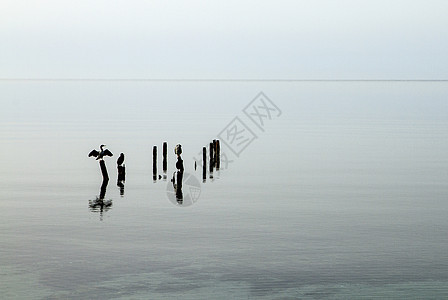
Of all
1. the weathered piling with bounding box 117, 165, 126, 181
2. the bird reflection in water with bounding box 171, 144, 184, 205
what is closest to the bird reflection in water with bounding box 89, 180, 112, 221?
the bird reflection in water with bounding box 171, 144, 184, 205

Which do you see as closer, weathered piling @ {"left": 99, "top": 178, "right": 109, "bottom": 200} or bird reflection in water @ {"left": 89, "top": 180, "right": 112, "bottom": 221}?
bird reflection in water @ {"left": 89, "top": 180, "right": 112, "bottom": 221}

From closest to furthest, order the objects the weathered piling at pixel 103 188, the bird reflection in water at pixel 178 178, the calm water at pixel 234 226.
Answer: the calm water at pixel 234 226, the weathered piling at pixel 103 188, the bird reflection in water at pixel 178 178

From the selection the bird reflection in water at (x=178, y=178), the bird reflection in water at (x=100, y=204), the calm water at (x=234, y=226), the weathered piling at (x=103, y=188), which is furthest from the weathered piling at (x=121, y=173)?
the bird reflection in water at (x=100, y=204)

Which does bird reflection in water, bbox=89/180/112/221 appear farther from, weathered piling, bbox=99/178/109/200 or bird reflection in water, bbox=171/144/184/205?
bird reflection in water, bbox=171/144/184/205

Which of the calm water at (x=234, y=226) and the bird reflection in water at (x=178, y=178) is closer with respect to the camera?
the calm water at (x=234, y=226)

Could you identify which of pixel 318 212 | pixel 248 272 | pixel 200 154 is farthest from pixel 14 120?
pixel 248 272

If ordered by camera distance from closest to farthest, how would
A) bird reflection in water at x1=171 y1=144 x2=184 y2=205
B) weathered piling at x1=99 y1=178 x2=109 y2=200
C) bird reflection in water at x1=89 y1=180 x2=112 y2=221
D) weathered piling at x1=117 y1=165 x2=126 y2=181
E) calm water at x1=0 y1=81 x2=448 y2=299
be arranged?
calm water at x1=0 y1=81 x2=448 y2=299 → bird reflection in water at x1=89 y1=180 x2=112 y2=221 → weathered piling at x1=99 y1=178 x2=109 y2=200 → bird reflection in water at x1=171 y1=144 x2=184 y2=205 → weathered piling at x1=117 y1=165 x2=126 y2=181

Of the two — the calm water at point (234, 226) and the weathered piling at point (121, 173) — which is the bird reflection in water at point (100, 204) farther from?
the weathered piling at point (121, 173)

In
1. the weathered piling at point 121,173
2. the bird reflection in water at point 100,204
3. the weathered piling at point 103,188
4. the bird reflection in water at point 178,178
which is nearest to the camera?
the bird reflection in water at point 100,204

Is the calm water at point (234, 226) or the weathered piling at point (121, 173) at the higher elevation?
the weathered piling at point (121, 173)

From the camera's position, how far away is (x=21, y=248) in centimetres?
3475

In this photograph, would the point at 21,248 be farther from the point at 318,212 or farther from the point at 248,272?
the point at 318,212

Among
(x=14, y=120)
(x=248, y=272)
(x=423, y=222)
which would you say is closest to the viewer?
(x=248, y=272)

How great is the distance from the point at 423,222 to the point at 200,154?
39.3m
